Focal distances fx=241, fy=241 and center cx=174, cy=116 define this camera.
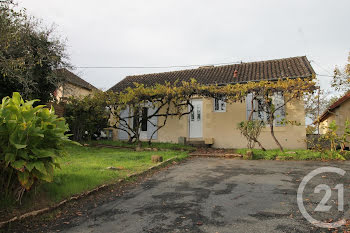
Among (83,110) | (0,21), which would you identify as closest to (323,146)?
(83,110)

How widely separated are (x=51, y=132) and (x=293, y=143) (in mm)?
11312

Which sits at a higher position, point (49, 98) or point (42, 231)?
point (49, 98)

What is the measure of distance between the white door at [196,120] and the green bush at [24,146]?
34.9 feet

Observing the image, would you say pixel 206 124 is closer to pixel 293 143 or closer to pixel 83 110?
pixel 293 143

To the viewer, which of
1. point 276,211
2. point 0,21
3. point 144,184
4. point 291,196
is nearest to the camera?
point 276,211

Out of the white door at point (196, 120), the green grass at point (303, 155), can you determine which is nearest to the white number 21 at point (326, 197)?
the green grass at point (303, 155)

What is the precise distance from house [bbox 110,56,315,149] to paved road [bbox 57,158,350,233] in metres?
6.15

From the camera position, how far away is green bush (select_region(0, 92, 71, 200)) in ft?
10.7

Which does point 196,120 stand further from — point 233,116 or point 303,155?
point 303,155

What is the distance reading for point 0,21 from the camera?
8062 millimetres

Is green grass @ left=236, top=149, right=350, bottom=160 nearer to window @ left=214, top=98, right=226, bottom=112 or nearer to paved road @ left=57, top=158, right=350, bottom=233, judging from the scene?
paved road @ left=57, top=158, right=350, bottom=233

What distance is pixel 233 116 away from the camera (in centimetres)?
1311

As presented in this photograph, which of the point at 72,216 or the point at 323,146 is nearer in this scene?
the point at 72,216

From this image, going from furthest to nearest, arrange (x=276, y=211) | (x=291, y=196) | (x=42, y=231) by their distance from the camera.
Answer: (x=291, y=196)
(x=276, y=211)
(x=42, y=231)
